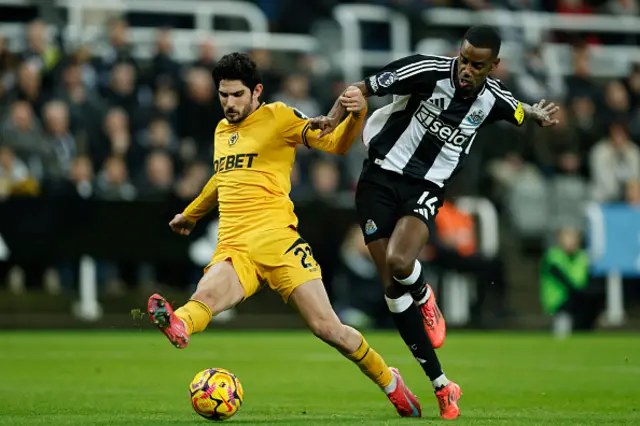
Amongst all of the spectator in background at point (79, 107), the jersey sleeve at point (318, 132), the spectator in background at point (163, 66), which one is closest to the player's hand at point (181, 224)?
the jersey sleeve at point (318, 132)

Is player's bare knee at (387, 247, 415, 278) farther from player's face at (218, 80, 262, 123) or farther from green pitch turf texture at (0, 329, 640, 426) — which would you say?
player's face at (218, 80, 262, 123)

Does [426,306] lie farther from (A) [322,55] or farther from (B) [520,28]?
(B) [520,28]

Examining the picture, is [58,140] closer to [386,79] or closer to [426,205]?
[426,205]

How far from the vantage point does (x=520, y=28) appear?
21.7 m

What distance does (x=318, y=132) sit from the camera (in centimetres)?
800

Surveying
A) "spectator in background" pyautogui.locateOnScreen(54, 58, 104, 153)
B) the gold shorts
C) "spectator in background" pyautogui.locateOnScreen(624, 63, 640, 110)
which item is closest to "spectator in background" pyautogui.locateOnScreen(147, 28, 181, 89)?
"spectator in background" pyautogui.locateOnScreen(54, 58, 104, 153)

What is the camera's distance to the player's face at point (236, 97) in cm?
800

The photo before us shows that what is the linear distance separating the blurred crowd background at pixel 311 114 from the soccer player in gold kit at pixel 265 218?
8.72m

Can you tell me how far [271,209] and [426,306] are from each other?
140 cm

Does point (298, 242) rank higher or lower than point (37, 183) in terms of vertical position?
higher

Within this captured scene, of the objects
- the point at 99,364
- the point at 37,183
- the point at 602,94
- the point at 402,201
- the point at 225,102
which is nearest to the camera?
the point at 225,102

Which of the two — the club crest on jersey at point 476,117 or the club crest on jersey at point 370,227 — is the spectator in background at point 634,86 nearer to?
the club crest on jersey at point 476,117

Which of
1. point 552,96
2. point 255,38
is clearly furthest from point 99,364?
point 552,96

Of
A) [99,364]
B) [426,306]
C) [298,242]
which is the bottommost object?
[99,364]
